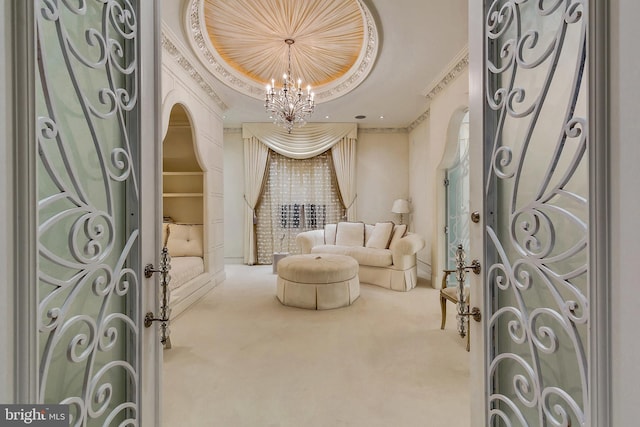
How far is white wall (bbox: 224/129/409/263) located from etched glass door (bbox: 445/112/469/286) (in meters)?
1.87

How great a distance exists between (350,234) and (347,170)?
1579 mm

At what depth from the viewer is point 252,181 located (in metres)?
6.50

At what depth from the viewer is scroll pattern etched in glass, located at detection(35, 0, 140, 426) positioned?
2.49 feet

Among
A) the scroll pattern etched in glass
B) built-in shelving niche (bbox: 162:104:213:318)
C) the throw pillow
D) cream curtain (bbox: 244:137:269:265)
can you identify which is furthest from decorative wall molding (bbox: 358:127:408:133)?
the scroll pattern etched in glass

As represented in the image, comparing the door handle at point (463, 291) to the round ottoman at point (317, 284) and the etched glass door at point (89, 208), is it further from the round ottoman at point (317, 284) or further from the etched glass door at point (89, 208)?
the round ottoman at point (317, 284)

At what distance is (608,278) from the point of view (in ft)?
2.18

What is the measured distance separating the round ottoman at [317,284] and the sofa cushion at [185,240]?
4.67 ft

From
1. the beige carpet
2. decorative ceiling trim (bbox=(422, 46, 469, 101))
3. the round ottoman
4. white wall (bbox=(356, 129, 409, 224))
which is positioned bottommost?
the beige carpet

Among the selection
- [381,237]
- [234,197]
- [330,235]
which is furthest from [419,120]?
[234,197]

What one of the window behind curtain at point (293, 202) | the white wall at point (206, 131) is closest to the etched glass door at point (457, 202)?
the window behind curtain at point (293, 202)

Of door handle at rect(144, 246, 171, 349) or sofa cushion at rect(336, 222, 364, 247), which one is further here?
sofa cushion at rect(336, 222, 364, 247)

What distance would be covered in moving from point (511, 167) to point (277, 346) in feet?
A: 7.52

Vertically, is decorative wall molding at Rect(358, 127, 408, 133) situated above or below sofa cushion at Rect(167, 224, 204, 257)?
above

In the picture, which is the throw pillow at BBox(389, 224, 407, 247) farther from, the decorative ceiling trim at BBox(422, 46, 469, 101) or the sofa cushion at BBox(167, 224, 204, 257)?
the sofa cushion at BBox(167, 224, 204, 257)
